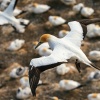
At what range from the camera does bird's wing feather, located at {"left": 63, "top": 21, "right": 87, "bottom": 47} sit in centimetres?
976

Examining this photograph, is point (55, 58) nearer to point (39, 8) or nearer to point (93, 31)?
point (93, 31)

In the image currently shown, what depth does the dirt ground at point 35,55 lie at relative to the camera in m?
11.1

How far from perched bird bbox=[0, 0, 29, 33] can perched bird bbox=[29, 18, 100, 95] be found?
3.05 meters

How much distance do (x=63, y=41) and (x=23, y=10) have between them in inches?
208

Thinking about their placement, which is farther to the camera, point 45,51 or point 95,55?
point 45,51

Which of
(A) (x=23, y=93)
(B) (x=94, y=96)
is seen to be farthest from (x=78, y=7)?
(B) (x=94, y=96)

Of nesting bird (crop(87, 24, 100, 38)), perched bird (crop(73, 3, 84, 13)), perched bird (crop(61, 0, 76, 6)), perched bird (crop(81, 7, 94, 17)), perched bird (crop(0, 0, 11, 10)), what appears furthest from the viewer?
perched bird (crop(0, 0, 11, 10))

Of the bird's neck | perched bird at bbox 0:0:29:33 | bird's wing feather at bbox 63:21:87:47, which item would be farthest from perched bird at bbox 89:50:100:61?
perched bird at bbox 0:0:29:33

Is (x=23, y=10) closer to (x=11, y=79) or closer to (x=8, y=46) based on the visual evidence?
(x=8, y=46)

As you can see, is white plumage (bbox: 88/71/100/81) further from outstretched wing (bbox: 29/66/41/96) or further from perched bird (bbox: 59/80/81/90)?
outstretched wing (bbox: 29/66/41/96)

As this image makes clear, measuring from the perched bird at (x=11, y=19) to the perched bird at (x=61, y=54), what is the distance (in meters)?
3.05

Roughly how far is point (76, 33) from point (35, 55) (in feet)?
9.15

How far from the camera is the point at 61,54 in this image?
8.91m

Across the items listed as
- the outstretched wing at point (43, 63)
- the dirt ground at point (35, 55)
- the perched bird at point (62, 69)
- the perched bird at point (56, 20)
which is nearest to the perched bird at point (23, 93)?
the dirt ground at point (35, 55)
